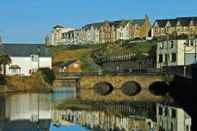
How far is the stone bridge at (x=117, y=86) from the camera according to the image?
8369 centimetres

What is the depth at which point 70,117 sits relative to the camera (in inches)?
2245

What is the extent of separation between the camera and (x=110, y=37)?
179 meters

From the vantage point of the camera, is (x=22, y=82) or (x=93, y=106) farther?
(x=22, y=82)

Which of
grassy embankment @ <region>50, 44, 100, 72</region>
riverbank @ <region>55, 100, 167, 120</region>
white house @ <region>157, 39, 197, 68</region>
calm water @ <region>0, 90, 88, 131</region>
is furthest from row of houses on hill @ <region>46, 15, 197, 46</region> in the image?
calm water @ <region>0, 90, 88, 131</region>

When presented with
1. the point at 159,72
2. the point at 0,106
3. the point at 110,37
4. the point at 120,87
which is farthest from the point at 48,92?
the point at 110,37

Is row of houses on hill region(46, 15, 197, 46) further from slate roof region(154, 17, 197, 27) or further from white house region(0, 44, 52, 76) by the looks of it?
white house region(0, 44, 52, 76)

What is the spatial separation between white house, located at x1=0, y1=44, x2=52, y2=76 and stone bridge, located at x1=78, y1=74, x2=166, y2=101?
42.7 feet

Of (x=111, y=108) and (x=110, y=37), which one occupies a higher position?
(x=110, y=37)

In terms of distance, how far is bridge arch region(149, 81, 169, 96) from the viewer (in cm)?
8715

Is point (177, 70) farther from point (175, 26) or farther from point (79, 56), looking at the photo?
point (175, 26)


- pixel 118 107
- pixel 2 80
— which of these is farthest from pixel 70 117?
pixel 2 80

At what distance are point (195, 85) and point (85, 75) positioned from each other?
46044mm

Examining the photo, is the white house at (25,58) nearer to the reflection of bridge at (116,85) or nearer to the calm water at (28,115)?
the reflection of bridge at (116,85)

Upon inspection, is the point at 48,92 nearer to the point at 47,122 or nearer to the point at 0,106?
the point at 0,106
